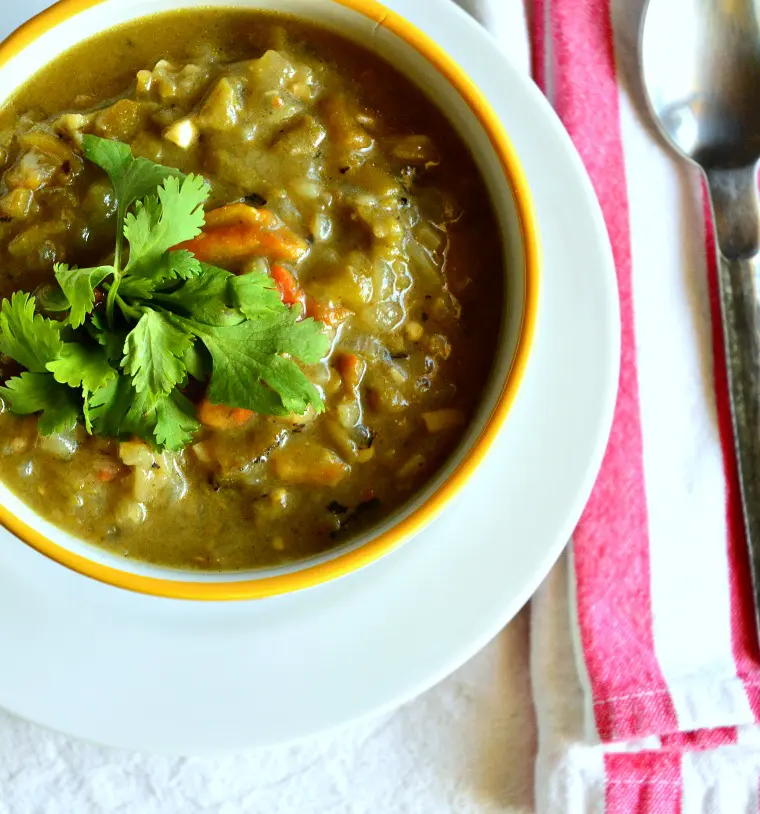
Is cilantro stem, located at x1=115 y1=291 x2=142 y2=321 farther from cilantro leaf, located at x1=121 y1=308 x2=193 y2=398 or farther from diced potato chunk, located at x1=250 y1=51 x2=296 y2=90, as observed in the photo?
diced potato chunk, located at x1=250 y1=51 x2=296 y2=90

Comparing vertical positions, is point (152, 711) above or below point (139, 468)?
below

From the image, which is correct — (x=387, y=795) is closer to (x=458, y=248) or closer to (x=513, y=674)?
(x=513, y=674)

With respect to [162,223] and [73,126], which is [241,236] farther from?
[73,126]

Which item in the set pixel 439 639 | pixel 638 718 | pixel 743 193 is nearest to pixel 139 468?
pixel 439 639

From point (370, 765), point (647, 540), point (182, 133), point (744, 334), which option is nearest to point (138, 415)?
point (182, 133)

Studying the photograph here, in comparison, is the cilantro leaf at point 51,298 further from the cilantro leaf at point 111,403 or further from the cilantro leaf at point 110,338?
the cilantro leaf at point 111,403

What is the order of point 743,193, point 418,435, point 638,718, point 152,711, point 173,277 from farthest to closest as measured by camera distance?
point 743,193, point 638,718, point 152,711, point 418,435, point 173,277

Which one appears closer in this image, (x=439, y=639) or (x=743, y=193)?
(x=439, y=639)

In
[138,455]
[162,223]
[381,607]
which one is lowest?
[381,607]
